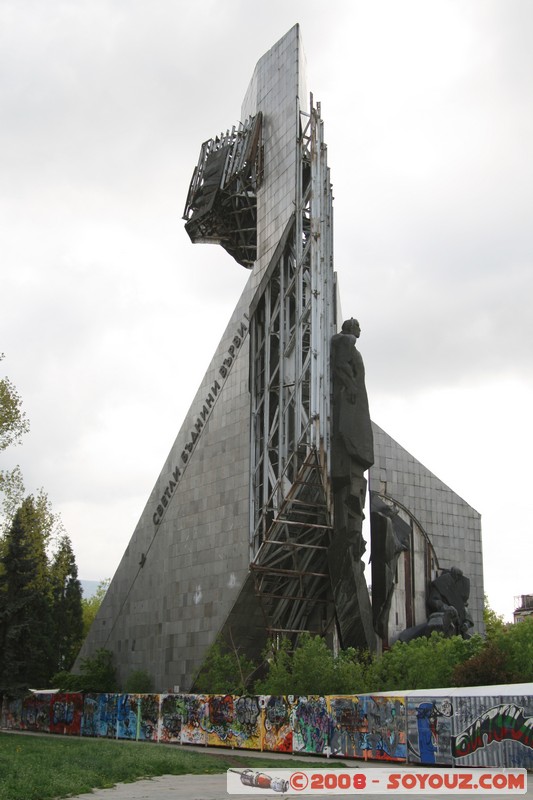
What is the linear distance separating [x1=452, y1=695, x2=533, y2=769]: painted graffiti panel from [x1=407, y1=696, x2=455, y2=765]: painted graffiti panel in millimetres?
232

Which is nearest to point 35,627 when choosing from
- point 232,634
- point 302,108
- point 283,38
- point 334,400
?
point 232,634

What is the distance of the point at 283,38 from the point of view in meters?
46.8

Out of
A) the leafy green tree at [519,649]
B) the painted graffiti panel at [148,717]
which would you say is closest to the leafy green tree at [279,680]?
the painted graffiti panel at [148,717]

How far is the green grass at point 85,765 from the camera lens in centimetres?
1703

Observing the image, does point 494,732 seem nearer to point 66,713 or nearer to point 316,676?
point 316,676

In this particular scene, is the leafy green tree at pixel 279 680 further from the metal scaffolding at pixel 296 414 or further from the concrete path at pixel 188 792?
the concrete path at pixel 188 792

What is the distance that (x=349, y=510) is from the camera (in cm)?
4084

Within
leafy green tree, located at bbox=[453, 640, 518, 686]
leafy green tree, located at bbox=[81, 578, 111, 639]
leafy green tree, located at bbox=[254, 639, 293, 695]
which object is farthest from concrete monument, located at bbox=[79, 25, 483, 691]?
leafy green tree, located at bbox=[81, 578, 111, 639]

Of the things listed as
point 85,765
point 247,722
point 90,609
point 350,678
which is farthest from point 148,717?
point 90,609

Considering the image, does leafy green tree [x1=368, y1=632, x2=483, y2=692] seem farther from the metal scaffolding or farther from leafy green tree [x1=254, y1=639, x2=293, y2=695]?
the metal scaffolding

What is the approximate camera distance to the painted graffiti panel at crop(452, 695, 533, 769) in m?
21.1

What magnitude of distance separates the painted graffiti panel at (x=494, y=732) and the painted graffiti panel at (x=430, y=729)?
232 millimetres

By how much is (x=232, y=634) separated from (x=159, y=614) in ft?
18.8

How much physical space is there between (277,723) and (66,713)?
46.5 ft
